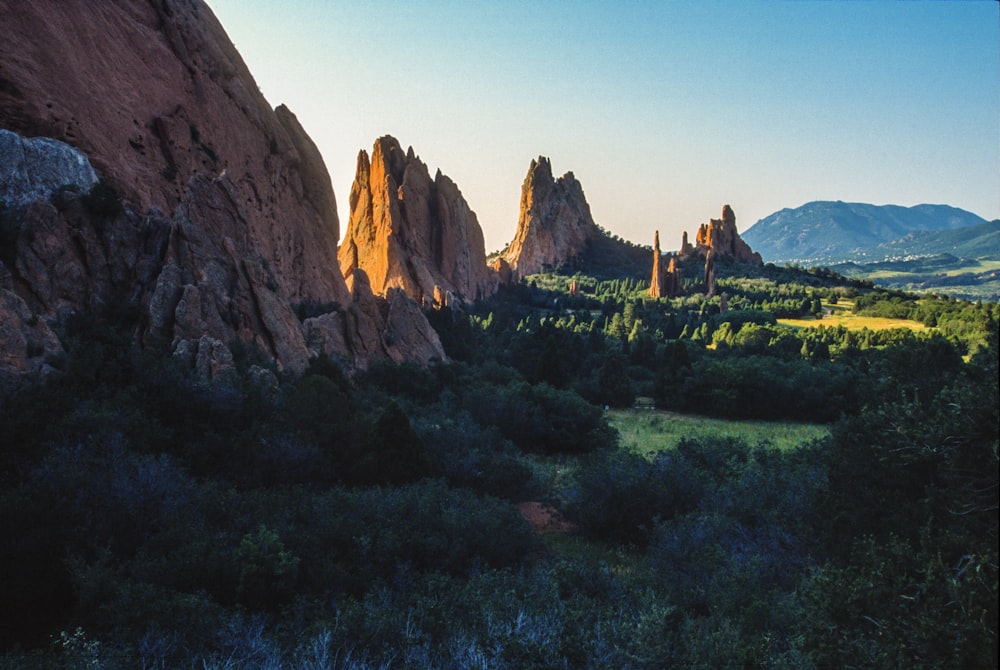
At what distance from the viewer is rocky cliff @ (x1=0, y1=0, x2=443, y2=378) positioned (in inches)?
683

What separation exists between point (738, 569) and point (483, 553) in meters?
4.94

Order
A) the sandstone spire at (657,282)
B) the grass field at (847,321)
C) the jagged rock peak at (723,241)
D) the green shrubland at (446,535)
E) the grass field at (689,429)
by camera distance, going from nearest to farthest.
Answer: the green shrubland at (446,535)
the grass field at (689,429)
the grass field at (847,321)
the sandstone spire at (657,282)
the jagged rock peak at (723,241)

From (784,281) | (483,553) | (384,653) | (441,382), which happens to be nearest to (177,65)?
(441,382)

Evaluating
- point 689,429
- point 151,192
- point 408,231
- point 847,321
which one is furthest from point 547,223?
point 151,192

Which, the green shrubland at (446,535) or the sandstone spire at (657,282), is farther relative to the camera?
the sandstone spire at (657,282)

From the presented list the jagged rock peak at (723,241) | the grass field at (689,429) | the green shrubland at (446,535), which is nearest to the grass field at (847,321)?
the jagged rock peak at (723,241)

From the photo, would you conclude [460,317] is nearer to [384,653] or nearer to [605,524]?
[605,524]

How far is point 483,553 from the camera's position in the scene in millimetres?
12258

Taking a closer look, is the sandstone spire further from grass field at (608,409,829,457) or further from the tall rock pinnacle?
grass field at (608,409,829,457)

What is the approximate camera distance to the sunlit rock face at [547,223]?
13912 cm

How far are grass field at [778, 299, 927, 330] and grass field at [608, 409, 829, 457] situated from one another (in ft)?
148

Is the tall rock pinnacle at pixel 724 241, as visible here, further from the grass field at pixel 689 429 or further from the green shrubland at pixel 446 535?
the green shrubland at pixel 446 535

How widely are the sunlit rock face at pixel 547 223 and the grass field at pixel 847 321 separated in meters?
63.3

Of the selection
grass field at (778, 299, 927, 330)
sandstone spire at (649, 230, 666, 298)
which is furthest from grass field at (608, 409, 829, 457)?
sandstone spire at (649, 230, 666, 298)
